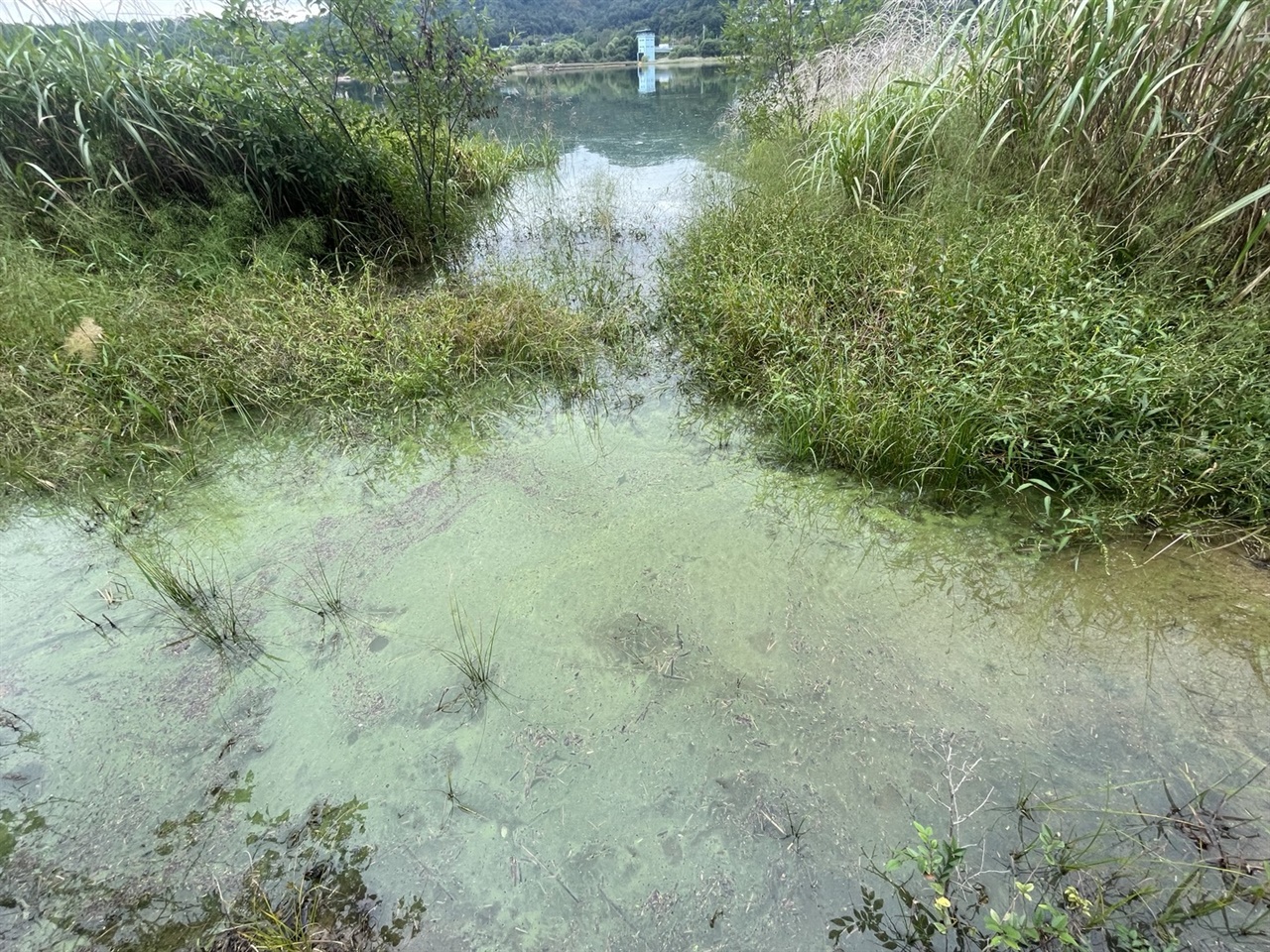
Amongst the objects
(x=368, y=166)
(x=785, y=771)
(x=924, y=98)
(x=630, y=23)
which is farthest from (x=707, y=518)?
(x=630, y=23)

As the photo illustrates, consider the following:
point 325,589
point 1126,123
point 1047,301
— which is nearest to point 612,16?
point 1126,123

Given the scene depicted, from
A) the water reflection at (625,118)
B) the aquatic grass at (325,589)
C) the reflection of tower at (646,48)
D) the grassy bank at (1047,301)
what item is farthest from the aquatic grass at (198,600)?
the reflection of tower at (646,48)

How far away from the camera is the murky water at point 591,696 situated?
0.97 metres

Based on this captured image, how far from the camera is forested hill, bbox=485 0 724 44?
13.6 m

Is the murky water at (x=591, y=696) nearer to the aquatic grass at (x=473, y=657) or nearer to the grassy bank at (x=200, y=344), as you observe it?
the aquatic grass at (x=473, y=657)

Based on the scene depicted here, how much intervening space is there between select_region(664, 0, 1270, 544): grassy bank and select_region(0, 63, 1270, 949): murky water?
0.21 meters

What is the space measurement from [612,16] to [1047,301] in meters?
29.1

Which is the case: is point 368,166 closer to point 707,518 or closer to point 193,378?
point 193,378

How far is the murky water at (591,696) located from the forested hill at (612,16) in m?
12.6

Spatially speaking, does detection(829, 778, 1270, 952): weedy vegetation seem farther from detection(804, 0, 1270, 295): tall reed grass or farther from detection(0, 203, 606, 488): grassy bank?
detection(0, 203, 606, 488): grassy bank

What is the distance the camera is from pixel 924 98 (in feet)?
9.20

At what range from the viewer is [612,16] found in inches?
935

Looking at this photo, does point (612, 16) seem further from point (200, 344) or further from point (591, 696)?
point (591, 696)

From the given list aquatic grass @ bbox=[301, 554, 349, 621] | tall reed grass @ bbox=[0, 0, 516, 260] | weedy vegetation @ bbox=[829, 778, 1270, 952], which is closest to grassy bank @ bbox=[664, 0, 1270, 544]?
weedy vegetation @ bbox=[829, 778, 1270, 952]
